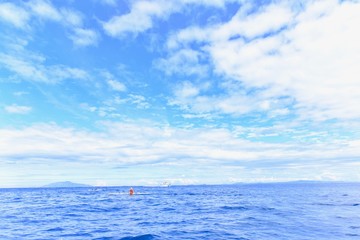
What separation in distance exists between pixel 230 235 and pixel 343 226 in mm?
14707

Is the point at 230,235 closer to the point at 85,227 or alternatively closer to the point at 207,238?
the point at 207,238

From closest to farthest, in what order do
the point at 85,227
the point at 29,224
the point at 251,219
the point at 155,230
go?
the point at 155,230, the point at 85,227, the point at 29,224, the point at 251,219

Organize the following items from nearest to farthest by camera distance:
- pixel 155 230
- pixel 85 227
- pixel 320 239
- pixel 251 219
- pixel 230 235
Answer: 1. pixel 320 239
2. pixel 230 235
3. pixel 155 230
4. pixel 85 227
5. pixel 251 219

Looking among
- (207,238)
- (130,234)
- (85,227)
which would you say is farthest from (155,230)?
(85,227)

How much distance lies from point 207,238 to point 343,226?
17.3m

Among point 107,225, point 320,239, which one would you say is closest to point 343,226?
point 320,239

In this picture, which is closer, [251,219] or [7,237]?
[7,237]

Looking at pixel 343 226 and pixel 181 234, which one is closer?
pixel 181 234

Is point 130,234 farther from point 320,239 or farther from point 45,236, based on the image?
point 320,239

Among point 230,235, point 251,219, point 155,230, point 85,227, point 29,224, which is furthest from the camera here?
point 251,219

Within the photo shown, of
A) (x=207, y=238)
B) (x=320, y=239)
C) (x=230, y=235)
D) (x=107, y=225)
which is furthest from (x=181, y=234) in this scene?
(x=320, y=239)

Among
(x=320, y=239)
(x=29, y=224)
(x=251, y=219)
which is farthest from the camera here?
(x=251, y=219)

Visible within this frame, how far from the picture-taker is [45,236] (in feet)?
87.3

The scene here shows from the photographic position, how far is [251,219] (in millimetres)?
36562
